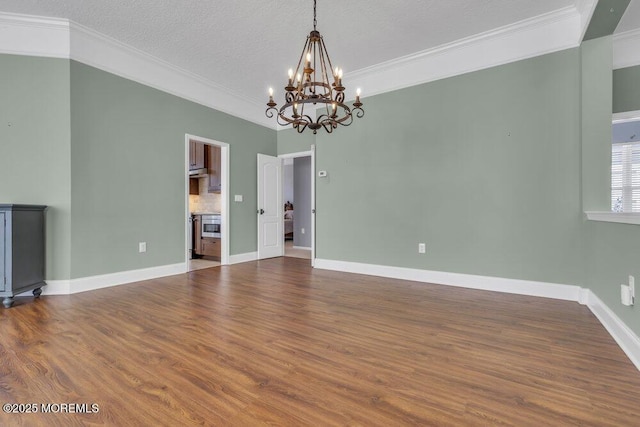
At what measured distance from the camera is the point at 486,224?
12.3 ft

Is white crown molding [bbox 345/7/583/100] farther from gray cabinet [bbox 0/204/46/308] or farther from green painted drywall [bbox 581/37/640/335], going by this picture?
gray cabinet [bbox 0/204/46/308]

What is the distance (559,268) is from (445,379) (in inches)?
97.8

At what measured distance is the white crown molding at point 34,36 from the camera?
3377 mm

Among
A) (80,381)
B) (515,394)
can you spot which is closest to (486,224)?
(515,394)

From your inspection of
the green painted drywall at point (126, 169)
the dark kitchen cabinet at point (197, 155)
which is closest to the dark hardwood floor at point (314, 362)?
the green painted drywall at point (126, 169)

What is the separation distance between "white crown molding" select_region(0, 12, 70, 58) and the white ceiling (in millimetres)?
103

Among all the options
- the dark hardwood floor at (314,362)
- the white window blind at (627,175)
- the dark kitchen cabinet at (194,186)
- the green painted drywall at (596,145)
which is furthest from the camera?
the dark kitchen cabinet at (194,186)

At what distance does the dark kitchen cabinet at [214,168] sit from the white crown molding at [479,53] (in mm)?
2847

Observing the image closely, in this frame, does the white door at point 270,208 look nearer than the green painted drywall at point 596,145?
No

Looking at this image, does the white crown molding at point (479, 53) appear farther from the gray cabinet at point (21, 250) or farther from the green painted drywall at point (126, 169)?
the gray cabinet at point (21, 250)

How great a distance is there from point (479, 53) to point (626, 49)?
149 cm

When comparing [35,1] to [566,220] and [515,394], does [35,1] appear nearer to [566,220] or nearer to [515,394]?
[515,394]

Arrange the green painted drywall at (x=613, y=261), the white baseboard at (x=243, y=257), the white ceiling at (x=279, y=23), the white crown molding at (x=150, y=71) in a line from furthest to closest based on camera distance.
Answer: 1. the white baseboard at (x=243, y=257)
2. the white crown molding at (x=150, y=71)
3. the white ceiling at (x=279, y=23)
4. the green painted drywall at (x=613, y=261)

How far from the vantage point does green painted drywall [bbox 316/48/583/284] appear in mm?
3346
